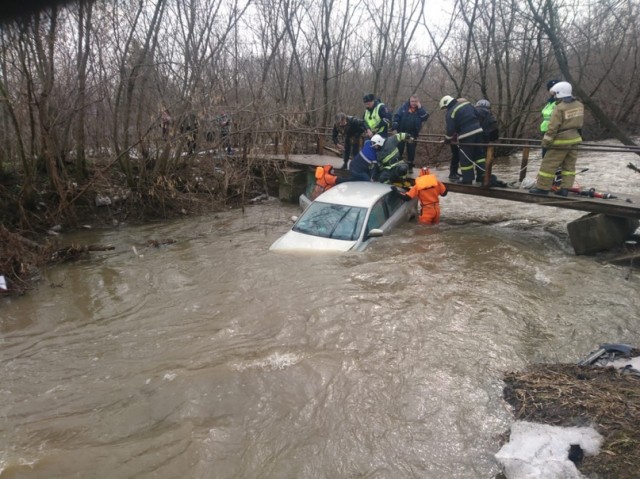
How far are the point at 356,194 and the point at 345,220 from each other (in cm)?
73

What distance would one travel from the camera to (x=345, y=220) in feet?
24.3

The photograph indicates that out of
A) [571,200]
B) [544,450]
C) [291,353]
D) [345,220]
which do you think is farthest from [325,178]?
[544,450]

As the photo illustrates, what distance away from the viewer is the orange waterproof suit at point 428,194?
8.54 metres

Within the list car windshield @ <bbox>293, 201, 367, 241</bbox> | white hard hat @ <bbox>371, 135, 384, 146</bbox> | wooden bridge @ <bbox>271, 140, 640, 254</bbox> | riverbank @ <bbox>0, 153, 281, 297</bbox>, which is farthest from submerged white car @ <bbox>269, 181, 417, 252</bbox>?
riverbank @ <bbox>0, 153, 281, 297</bbox>

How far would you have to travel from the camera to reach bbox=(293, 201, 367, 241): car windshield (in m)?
7.19

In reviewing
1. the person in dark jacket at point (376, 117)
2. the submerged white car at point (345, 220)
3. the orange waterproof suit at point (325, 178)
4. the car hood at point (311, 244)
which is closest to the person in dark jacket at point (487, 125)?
the person in dark jacket at point (376, 117)

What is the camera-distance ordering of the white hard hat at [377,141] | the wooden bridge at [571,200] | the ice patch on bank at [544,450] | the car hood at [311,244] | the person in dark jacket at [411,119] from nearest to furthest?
the ice patch on bank at [544,450]
the car hood at [311,244]
the wooden bridge at [571,200]
the white hard hat at [377,141]
the person in dark jacket at [411,119]

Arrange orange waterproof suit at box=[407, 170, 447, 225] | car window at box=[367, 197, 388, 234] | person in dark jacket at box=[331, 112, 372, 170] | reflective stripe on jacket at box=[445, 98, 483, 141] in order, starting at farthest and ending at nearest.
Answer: person in dark jacket at box=[331, 112, 372, 170] → reflective stripe on jacket at box=[445, 98, 483, 141] → orange waterproof suit at box=[407, 170, 447, 225] → car window at box=[367, 197, 388, 234]

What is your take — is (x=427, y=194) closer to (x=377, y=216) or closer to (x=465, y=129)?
(x=465, y=129)

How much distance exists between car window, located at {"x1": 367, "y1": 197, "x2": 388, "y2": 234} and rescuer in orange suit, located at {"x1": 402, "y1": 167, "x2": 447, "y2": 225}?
3.38 ft

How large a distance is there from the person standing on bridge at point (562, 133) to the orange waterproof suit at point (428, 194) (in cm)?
179

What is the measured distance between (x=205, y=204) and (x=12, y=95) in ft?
15.1

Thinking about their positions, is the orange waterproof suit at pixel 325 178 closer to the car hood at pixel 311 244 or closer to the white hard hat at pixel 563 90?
the car hood at pixel 311 244

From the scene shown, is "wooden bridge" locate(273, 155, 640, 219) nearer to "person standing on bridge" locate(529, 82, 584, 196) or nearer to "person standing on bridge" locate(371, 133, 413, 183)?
"person standing on bridge" locate(529, 82, 584, 196)
